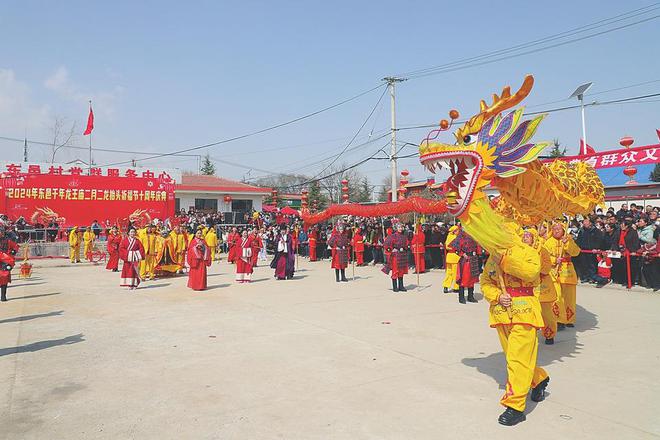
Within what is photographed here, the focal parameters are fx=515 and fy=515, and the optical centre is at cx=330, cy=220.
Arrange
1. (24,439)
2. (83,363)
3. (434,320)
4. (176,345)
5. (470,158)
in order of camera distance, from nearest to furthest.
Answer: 1. (24,439)
2. (470,158)
3. (83,363)
4. (176,345)
5. (434,320)

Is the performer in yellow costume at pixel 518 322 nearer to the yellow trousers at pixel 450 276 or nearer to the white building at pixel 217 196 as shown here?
the yellow trousers at pixel 450 276

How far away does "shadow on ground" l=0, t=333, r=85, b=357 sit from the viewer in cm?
664

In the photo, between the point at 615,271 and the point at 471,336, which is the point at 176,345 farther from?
the point at 615,271

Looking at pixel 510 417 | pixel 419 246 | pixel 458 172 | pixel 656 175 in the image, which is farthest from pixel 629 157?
pixel 510 417

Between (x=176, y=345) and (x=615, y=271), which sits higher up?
(x=615, y=271)

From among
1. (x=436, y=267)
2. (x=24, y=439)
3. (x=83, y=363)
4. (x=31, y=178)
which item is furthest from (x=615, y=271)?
(x=31, y=178)

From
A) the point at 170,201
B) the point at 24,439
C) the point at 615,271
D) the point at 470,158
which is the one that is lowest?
the point at 24,439

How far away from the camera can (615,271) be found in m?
11.6

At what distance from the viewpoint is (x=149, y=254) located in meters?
14.3

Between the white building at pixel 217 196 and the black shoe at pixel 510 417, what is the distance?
87.7 feet

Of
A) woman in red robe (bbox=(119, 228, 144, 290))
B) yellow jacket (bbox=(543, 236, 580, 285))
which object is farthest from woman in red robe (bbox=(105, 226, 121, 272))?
yellow jacket (bbox=(543, 236, 580, 285))

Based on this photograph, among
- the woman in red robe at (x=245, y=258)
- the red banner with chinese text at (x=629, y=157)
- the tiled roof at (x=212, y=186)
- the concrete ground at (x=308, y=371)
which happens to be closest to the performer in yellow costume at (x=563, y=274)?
the concrete ground at (x=308, y=371)

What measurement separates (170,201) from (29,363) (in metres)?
20.3

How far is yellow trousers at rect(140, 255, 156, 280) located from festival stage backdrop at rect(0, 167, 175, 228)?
8890 millimetres
